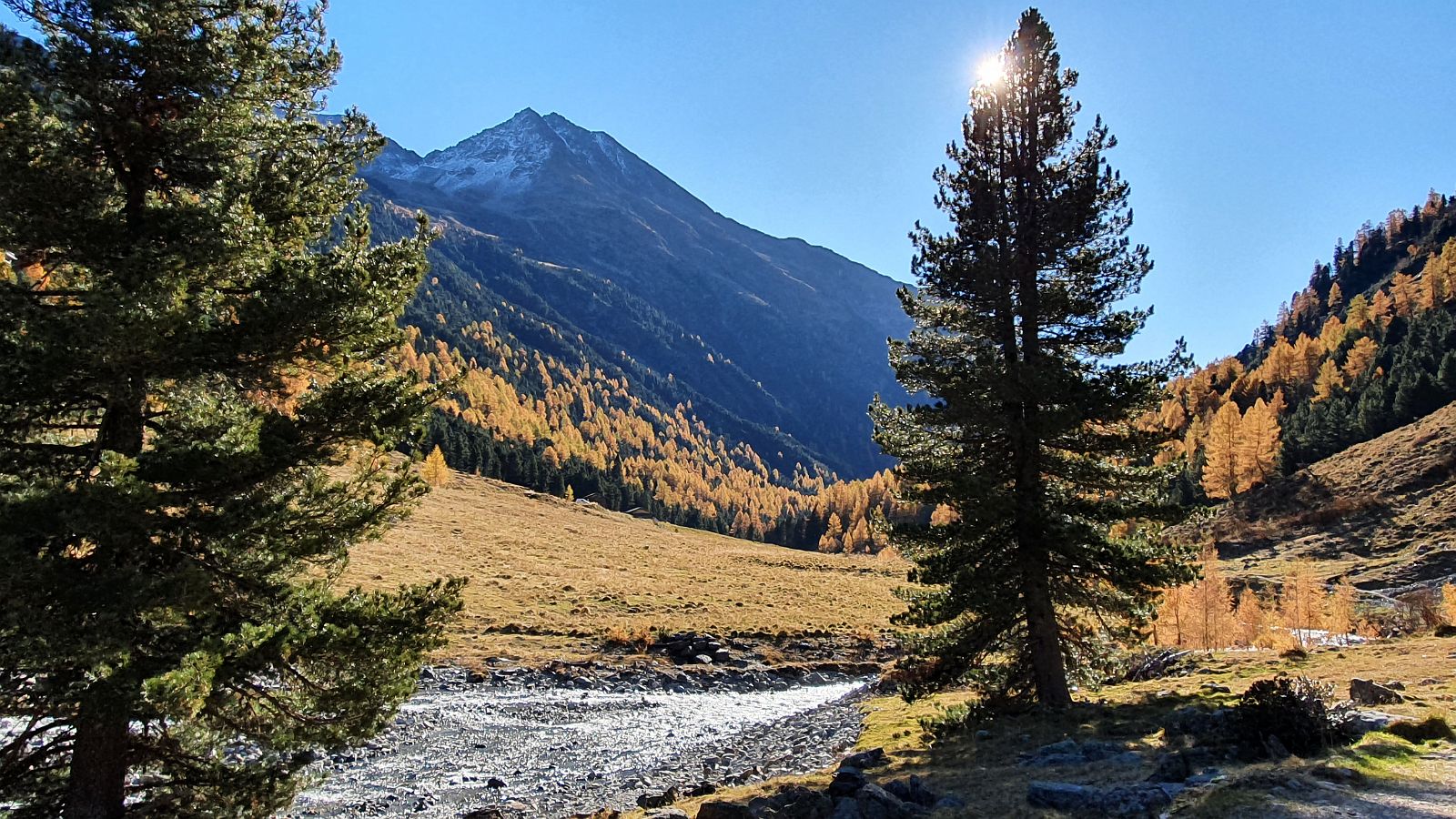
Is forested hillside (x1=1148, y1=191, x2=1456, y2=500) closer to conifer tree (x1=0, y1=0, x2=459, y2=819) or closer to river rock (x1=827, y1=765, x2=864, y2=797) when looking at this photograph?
river rock (x1=827, y1=765, x2=864, y2=797)

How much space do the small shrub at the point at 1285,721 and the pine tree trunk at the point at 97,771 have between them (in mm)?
15532

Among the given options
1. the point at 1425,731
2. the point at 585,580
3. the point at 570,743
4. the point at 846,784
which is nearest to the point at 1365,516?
the point at 585,580

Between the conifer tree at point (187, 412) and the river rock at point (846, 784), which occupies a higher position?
the conifer tree at point (187, 412)

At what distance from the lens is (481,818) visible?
13.7 metres

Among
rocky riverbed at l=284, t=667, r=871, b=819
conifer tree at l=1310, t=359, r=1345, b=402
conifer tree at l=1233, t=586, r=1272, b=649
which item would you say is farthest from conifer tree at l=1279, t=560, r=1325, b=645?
conifer tree at l=1310, t=359, r=1345, b=402

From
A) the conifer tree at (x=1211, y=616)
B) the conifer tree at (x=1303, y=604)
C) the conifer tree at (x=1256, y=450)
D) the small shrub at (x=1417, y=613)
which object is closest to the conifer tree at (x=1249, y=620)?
the conifer tree at (x=1211, y=616)

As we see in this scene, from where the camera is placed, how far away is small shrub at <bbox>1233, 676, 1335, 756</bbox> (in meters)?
11.5

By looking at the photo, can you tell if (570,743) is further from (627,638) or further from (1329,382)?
(1329,382)

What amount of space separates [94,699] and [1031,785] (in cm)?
1152

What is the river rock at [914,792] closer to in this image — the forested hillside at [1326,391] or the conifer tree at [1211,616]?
the conifer tree at [1211,616]

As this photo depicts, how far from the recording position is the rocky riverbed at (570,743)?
1642 centimetres

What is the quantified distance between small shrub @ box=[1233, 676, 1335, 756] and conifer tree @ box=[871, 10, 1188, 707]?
3.54 m

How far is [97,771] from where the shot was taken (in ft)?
25.7

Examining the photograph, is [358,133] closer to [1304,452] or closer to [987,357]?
[987,357]
